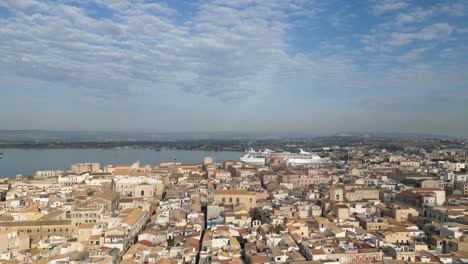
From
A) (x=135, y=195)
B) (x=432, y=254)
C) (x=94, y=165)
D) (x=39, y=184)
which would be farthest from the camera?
(x=94, y=165)

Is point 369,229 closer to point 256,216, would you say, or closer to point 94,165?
point 256,216

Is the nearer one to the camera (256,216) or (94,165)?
(256,216)

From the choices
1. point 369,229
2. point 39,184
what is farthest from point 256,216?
point 39,184

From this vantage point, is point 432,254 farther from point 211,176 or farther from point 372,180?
point 211,176

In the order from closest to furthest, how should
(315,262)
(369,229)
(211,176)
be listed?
(315,262)
(369,229)
(211,176)

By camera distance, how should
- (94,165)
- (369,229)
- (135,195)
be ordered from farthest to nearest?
1. (94,165)
2. (135,195)
3. (369,229)

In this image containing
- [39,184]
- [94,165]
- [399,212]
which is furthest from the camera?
[94,165]

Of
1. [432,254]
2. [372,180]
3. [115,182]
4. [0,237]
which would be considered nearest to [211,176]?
[115,182]

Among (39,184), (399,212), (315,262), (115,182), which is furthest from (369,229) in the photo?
(39,184)

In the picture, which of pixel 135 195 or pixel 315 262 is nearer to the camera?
pixel 315 262
